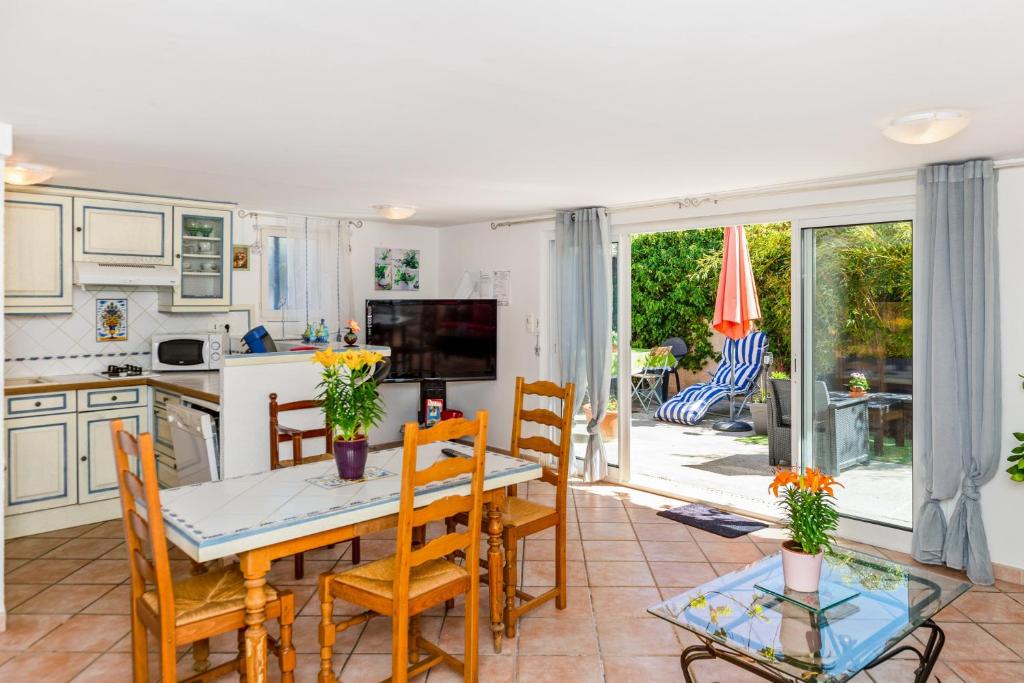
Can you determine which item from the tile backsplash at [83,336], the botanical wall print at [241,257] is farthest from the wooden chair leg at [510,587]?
the botanical wall print at [241,257]

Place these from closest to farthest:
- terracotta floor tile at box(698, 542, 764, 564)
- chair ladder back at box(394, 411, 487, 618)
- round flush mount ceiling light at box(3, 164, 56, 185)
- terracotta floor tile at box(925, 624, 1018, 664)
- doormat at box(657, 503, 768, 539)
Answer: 1. chair ladder back at box(394, 411, 487, 618)
2. terracotta floor tile at box(925, 624, 1018, 664)
3. round flush mount ceiling light at box(3, 164, 56, 185)
4. terracotta floor tile at box(698, 542, 764, 564)
5. doormat at box(657, 503, 768, 539)

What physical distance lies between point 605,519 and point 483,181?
7.75ft

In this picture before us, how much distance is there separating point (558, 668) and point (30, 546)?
337cm

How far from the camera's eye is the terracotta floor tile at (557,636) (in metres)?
2.93

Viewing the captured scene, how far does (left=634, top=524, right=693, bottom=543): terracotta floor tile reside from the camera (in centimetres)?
430

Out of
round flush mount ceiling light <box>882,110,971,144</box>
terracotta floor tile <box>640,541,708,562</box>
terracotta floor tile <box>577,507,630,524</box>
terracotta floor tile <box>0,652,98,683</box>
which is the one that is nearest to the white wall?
terracotta floor tile <box>577,507,630,524</box>

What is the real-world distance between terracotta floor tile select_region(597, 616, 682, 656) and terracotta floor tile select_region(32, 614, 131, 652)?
6.97 ft

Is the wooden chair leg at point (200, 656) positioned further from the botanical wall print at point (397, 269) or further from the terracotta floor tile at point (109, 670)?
the botanical wall print at point (397, 269)

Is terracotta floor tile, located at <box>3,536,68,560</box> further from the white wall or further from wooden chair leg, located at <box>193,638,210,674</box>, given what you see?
the white wall

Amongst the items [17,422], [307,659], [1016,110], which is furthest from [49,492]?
[1016,110]

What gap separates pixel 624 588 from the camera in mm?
3564

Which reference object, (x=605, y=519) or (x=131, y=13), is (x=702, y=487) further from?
(x=131, y=13)

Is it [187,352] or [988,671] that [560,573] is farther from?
[187,352]

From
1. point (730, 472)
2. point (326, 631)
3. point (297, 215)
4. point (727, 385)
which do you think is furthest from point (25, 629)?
point (727, 385)
